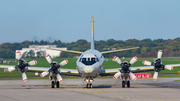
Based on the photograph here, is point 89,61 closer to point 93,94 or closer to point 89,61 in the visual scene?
point 89,61

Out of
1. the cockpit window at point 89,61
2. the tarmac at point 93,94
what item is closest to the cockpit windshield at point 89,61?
the cockpit window at point 89,61

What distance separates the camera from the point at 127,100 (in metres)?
18.3

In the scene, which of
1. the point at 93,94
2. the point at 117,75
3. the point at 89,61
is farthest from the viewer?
the point at 117,75

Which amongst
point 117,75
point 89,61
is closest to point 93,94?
point 89,61

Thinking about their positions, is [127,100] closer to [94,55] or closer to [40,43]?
[94,55]

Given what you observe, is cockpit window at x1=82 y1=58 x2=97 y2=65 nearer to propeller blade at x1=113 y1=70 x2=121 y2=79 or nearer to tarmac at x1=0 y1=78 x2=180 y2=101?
tarmac at x1=0 y1=78 x2=180 y2=101

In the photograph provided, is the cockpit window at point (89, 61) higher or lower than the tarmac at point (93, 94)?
higher

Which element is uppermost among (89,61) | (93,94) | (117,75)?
(89,61)

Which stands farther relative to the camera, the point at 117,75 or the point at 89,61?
the point at 117,75

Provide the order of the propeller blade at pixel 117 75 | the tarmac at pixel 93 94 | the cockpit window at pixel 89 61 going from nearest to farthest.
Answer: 1. the tarmac at pixel 93 94
2. the cockpit window at pixel 89 61
3. the propeller blade at pixel 117 75

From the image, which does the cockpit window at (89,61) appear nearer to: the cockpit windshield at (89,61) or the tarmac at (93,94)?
the cockpit windshield at (89,61)

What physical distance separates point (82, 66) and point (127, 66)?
442 cm

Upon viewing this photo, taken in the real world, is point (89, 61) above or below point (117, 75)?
above

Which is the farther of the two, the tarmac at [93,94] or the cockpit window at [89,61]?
the cockpit window at [89,61]
